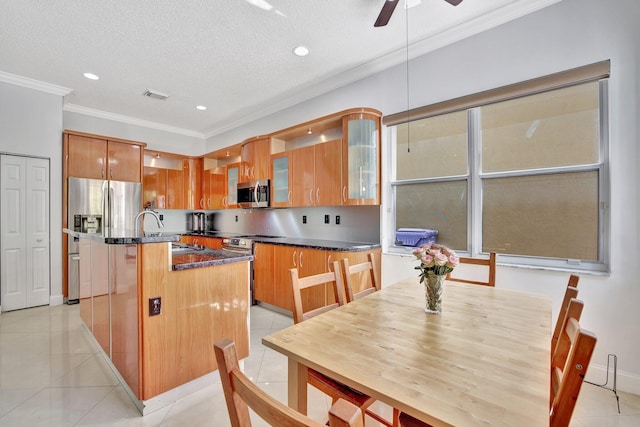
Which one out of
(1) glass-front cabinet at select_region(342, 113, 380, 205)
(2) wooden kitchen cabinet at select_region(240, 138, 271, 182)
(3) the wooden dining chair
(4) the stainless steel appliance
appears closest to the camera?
(3) the wooden dining chair

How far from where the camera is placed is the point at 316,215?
3.97 m

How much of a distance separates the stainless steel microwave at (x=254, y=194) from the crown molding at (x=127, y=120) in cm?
216

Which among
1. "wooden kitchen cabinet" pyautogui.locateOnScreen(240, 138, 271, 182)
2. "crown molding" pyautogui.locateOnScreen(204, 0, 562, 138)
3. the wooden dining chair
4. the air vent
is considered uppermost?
the air vent

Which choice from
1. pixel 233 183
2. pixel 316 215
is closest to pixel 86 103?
pixel 233 183

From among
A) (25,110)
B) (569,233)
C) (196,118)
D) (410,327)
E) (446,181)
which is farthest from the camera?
(196,118)

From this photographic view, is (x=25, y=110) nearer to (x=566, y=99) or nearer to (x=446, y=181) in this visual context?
(x=446, y=181)

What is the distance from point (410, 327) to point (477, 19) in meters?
2.66

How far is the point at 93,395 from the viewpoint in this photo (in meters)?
1.96

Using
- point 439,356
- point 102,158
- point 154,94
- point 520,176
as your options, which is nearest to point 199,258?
point 439,356

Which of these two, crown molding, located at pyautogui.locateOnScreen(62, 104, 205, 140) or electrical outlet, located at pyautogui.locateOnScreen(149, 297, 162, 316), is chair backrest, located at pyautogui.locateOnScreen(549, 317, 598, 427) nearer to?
electrical outlet, located at pyautogui.locateOnScreen(149, 297, 162, 316)

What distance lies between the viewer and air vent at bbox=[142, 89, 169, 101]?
389 centimetres

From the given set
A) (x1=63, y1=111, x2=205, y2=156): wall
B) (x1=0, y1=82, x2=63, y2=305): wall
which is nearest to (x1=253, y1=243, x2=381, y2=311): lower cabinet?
(x1=0, y1=82, x2=63, y2=305): wall

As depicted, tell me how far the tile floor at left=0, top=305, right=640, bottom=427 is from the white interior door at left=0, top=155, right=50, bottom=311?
3.73ft

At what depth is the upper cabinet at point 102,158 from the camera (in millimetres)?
4094
